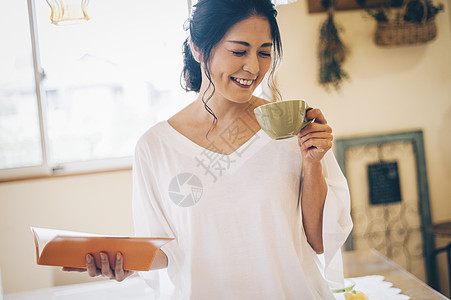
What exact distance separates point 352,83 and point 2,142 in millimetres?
2129

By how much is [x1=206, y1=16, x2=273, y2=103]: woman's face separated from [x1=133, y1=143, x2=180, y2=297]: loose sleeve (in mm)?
292

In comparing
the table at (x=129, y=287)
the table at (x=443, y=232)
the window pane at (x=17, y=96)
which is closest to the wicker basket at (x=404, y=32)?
→ the table at (x=443, y=232)

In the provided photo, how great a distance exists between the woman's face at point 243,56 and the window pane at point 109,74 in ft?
5.34

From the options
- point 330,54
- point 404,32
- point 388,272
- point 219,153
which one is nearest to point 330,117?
point 330,54

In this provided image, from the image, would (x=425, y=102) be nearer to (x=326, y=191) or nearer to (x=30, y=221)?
(x=326, y=191)

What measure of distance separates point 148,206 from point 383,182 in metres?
1.94

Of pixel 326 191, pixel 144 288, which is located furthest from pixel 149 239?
pixel 144 288

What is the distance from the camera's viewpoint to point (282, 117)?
0.85m

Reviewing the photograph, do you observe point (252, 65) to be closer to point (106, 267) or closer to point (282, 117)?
point (282, 117)

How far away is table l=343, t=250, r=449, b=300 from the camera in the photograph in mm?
1372

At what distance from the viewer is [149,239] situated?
2.85ft

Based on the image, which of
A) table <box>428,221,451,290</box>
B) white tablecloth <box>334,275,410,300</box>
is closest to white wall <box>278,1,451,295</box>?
table <box>428,221,451,290</box>

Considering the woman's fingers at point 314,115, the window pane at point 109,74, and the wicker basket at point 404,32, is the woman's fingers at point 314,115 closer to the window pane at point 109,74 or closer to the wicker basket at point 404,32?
the window pane at point 109,74

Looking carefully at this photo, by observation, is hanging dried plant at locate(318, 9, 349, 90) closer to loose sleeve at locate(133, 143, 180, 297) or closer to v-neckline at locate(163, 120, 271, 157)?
v-neckline at locate(163, 120, 271, 157)
